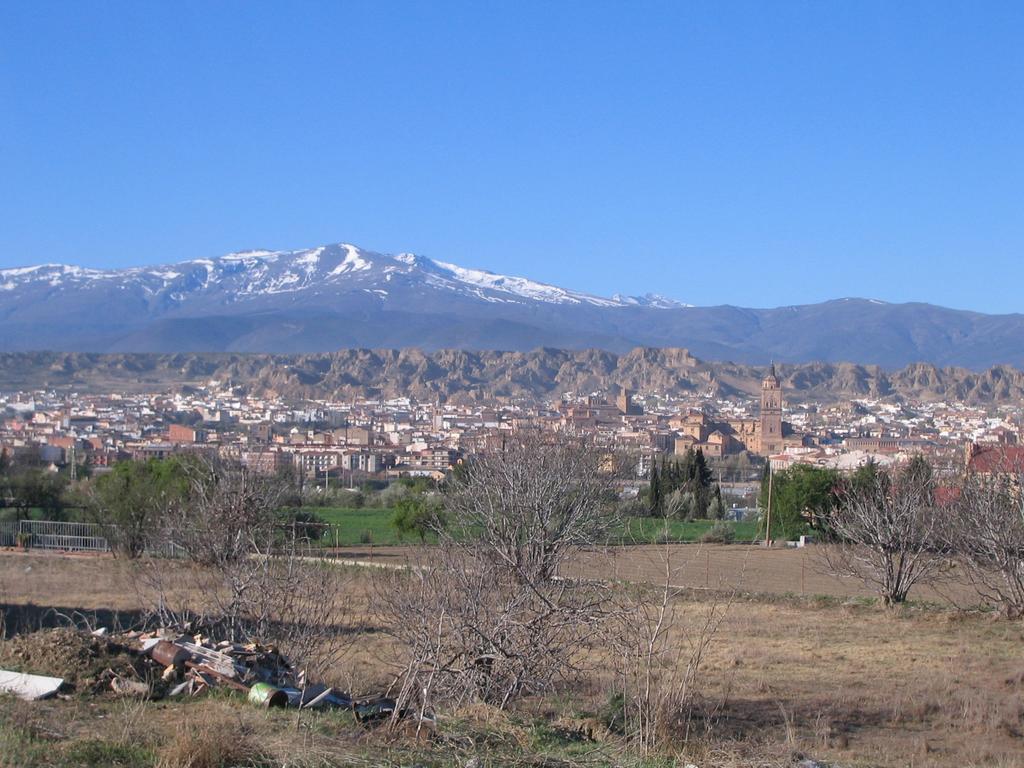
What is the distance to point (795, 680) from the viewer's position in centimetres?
1473

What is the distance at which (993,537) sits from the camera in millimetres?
20438

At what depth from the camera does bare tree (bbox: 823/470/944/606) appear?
22.0 meters

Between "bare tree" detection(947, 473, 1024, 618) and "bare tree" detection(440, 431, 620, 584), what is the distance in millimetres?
6377

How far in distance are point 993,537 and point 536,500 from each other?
26.1 feet

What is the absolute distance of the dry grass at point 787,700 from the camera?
24.9 ft

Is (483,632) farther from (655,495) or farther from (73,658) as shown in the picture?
(655,495)

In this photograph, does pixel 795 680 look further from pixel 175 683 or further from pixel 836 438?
pixel 836 438

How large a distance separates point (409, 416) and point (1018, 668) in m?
143

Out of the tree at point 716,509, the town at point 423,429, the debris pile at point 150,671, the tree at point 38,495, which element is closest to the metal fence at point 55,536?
the tree at point 38,495

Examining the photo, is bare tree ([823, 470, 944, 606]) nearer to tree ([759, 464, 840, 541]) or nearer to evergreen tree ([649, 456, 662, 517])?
tree ([759, 464, 840, 541])

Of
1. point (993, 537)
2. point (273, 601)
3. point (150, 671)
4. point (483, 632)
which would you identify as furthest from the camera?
point (993, 537)

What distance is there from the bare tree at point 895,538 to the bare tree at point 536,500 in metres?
4.74

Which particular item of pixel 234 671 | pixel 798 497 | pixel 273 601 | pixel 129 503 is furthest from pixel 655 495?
pixel 234 671

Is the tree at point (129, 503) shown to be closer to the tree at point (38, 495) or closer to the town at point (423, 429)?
the tree at point (38, 495)
